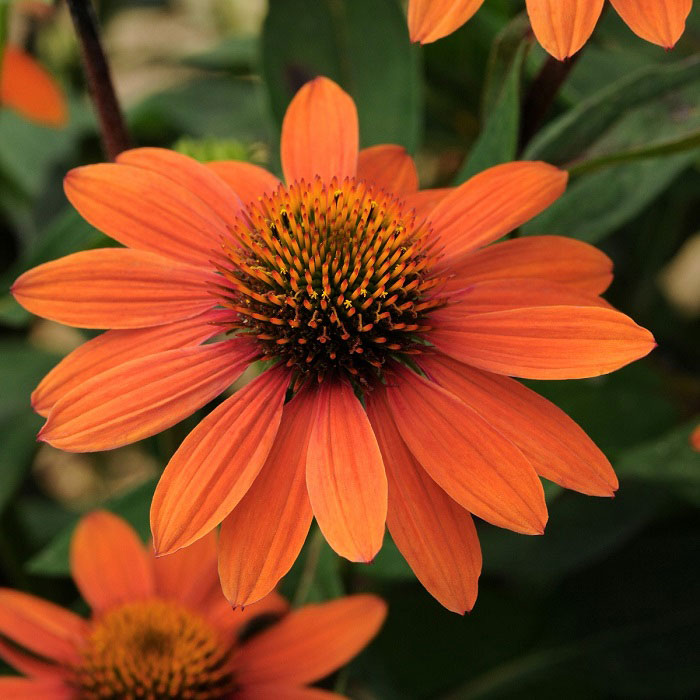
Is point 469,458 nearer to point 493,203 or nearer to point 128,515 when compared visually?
point 493,203

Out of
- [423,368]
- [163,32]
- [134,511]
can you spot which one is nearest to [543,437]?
[423,368]

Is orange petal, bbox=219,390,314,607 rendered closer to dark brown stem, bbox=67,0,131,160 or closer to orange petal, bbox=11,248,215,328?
orange petal, bbox=11,248,215,328

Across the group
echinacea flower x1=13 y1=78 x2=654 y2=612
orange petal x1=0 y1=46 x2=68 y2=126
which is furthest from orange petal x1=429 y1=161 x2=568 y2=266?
orange petal x1=0 y1=46 x2=68 y2=126

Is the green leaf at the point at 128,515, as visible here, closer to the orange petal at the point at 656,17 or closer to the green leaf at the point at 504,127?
the green leaf at the point at 504,127

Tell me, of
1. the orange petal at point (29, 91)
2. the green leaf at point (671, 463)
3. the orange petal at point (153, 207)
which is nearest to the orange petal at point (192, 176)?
the orange petal at point (153, 207)

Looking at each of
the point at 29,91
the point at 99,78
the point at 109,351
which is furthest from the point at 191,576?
the point at 29,91
